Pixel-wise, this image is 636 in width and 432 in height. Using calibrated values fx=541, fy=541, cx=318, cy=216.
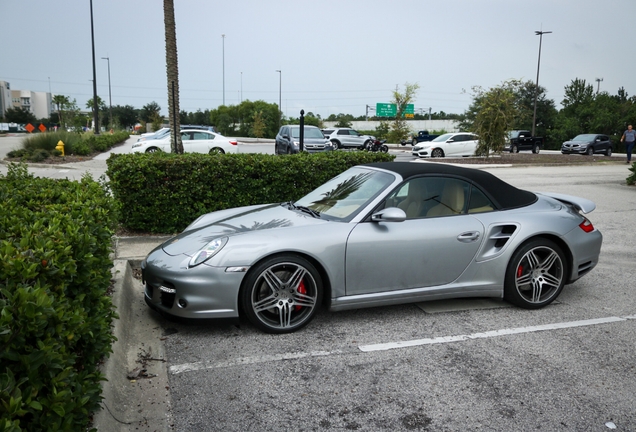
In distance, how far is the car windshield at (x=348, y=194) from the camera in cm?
491

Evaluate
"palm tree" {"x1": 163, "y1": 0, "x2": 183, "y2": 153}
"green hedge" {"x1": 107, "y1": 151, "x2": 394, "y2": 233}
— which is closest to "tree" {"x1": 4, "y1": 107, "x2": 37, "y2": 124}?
"palm tree" {"x1": 163, "y1": 0, "x2": 183, "y2": 153}

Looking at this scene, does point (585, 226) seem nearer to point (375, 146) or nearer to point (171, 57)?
point (171, 57)

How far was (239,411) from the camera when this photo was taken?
334 cm

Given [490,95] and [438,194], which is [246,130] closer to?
[490,95]

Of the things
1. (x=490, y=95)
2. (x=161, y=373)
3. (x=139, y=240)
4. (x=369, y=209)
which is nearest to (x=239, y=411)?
(x=161, y=373)

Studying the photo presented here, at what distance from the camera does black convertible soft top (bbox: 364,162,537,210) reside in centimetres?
518

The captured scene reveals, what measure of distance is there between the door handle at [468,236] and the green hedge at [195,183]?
13.3ft

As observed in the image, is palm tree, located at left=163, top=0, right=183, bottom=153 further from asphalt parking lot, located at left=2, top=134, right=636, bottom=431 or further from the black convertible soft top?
the black convertible soft top

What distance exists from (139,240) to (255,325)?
378 centimetres

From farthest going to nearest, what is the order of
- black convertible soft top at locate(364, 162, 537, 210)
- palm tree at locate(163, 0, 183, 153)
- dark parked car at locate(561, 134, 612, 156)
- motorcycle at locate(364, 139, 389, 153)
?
1. dark parked car at locate(561, 134, 612, 156)
2. motorcycle at locate(364, 139, 389, 153)
3. palm tree at locate(163, 0, 183, 153)
4. black convertible soft top at locate(364, 162, 537, 210)

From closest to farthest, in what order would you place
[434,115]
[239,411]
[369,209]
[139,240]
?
[239,411]
[369,209]
[139,240]
[434,115]

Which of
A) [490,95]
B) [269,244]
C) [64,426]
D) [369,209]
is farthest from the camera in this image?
[490,95]

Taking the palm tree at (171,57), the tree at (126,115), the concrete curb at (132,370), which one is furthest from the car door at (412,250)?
the tree at (126,115)

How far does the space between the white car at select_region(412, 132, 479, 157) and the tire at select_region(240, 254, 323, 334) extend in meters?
26.9
